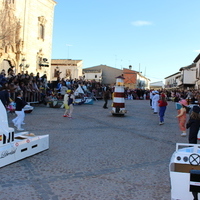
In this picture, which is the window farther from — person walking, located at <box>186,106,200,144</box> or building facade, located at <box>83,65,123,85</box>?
person walking, located at <box>186,106,200,144</box>

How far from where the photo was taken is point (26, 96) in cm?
1836

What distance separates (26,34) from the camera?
116 feet

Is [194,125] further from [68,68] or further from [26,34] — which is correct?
[68,68]

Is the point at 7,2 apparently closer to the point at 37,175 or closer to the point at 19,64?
the point at 19,64

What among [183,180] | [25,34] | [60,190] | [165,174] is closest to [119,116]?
[165,174]

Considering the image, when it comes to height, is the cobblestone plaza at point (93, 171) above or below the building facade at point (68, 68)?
below

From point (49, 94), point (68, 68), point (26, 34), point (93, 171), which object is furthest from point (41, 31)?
point (93, 171)

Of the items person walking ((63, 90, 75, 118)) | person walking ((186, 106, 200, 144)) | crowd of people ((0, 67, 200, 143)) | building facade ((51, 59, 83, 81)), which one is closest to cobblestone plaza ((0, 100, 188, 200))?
person walking ((186, 106, 200, 144))

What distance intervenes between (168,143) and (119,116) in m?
7.24

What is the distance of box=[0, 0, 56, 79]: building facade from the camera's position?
30.6m

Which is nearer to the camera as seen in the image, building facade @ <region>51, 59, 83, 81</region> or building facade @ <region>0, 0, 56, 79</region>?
building facade @ <region>0, 0, 56, 79</region>

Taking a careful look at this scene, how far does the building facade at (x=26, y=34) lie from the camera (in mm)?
30625

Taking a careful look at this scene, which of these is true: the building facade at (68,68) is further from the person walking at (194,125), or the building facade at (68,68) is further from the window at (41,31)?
the person walking at (194,125)

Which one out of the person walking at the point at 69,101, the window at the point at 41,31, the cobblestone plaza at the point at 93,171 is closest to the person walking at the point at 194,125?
the cobblestone plaza at the point at 93,171
